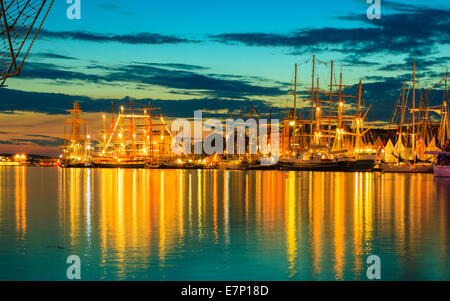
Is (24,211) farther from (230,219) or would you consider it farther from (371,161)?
(371,161)

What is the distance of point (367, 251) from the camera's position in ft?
69.6

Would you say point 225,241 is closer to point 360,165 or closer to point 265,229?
point 265,229

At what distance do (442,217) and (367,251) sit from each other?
1439cm

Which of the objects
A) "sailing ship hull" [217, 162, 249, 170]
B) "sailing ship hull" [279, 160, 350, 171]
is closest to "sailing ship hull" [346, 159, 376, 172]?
"sailing ship hull" [279, 160, 350, 171]

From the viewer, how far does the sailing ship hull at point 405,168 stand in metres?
118

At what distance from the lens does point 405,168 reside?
12044 centimetres

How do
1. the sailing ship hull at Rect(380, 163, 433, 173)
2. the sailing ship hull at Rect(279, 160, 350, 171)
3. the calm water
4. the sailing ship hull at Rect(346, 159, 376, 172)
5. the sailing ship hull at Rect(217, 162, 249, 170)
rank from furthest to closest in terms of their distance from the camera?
the sailing ship hull at Rect(217, 162, 249, 170), the sailing ship hull at Rect(346, 159, 376, 172), the sailing ship hull at Rect(279, 160, 350, 171), the sailing ship hull at Rect(380, 163, 433, 173), the calm water

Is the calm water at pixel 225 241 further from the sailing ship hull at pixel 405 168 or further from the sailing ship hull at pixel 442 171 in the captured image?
the sailing ship hull at pixel 405 168

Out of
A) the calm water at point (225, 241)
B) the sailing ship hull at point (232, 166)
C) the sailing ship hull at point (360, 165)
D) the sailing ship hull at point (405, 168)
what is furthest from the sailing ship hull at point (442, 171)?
the sailing ship hull at point (232, 166)

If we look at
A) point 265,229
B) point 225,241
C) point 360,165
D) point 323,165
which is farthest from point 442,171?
point 225,241

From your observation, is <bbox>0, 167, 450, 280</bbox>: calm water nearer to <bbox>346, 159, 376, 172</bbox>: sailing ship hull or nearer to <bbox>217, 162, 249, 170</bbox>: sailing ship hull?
<bbox>346, 159, 376, 172</bbox>: sailing ship hull

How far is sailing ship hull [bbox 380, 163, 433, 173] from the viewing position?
118m

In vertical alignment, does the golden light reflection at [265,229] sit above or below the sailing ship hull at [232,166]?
above
